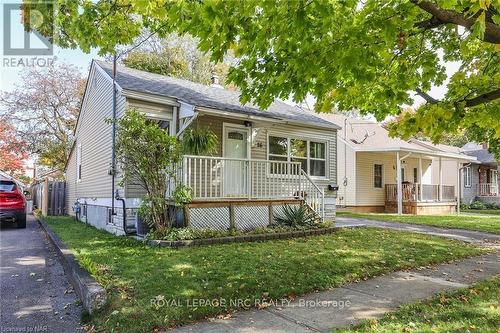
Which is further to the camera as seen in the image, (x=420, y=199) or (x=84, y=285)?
(x=420, y=199)

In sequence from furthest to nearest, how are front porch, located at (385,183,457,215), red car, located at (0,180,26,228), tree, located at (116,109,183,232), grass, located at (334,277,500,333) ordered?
front porch, located at (385,183,457,215) < red car, located at (0,180,26,228) < tree, located at (116,109,183,232) < grass, located at (334,277,500,333)

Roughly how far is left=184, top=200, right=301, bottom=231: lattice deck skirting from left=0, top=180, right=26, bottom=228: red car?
23.8ft

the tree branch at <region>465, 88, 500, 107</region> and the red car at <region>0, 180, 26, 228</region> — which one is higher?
the tree branch at <region>465, 88, 500, 107</region>

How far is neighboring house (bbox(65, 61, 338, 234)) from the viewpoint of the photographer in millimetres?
9742

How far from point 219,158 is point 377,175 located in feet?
49.0

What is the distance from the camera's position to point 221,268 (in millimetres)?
5934

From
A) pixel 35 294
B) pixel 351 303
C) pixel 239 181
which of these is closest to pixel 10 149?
pixel 239 181

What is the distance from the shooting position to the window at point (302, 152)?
13.2 m

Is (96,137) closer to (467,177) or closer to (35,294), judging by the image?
(35,294)

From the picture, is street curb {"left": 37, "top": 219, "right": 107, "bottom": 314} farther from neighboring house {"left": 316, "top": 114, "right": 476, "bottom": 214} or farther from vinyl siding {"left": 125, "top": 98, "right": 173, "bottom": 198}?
neighboring house {"left": 316, "top": 114, "right": 476, "bottom": 214}

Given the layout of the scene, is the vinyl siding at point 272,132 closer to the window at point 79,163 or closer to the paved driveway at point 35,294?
the paved driveway at point 35,294

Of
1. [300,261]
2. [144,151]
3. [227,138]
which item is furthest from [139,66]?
[300,261]

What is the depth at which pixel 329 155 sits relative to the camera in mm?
14523

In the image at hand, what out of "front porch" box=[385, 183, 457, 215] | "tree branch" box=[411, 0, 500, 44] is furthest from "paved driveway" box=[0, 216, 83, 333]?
"front porch" box=[385, 183, 457, 215]
